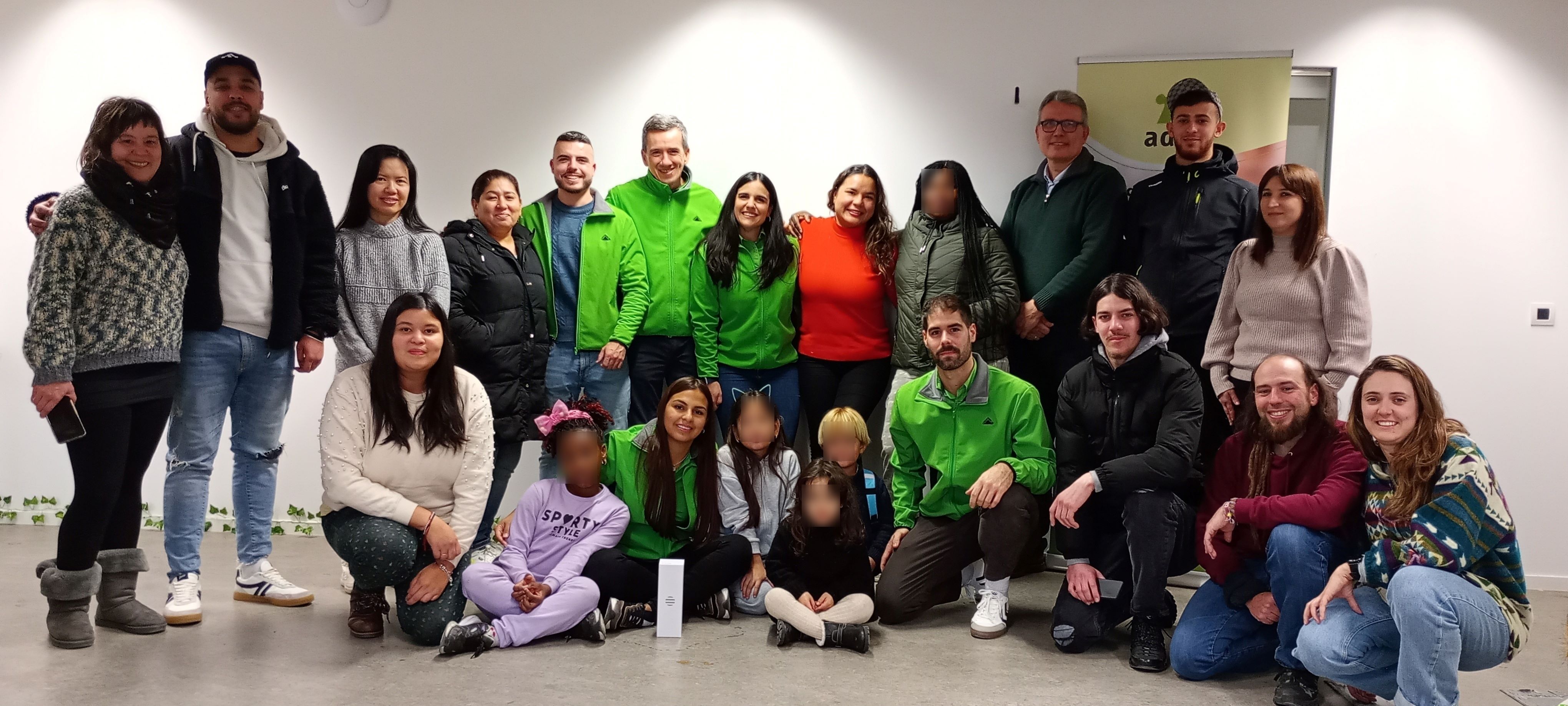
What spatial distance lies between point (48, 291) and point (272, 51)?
2.17 metres

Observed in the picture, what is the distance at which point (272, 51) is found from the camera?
183 inches

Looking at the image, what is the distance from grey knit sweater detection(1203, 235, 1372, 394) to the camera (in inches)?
130

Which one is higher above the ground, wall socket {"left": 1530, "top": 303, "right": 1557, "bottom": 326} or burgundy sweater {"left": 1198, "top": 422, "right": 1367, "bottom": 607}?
wall socket {"left": 1530, "top": 303, "right": 1557, "bottom": 326}

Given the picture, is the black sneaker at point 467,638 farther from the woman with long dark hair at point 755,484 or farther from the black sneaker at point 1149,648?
the black sneaker at point 1149,648

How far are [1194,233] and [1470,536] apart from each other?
5.03ft

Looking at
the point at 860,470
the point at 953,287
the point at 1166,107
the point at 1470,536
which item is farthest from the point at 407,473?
the point at 1166,107

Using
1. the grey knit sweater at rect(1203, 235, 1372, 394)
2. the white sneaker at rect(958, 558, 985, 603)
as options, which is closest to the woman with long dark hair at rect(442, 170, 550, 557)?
the white sneaker at rect(958, 558, 985, 603)

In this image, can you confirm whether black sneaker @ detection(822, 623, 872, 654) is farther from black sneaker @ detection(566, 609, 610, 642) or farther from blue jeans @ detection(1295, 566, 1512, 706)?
blue jeans @ detection(1295, 566, 1512, 706)

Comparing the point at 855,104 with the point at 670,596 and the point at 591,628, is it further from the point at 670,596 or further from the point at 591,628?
the point at 591,628

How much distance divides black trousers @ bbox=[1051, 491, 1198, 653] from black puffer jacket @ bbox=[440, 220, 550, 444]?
1979 mm

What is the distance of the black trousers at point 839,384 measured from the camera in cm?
402

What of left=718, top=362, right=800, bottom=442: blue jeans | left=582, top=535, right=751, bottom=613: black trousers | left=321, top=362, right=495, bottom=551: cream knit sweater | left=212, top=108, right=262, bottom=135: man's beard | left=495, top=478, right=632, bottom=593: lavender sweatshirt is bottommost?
left=582, top=535, right=751, bottom=613: black trousers

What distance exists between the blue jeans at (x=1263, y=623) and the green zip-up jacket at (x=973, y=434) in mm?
636

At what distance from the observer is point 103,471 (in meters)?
2.97
